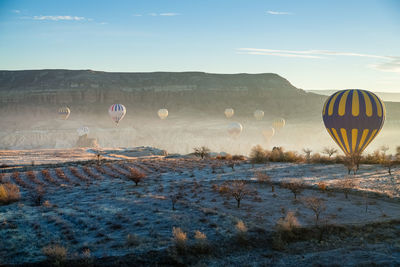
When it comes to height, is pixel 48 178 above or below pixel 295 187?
below

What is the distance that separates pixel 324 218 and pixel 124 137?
74.2m

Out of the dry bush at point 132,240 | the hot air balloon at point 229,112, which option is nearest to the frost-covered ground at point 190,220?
the dry bush at point 132,240

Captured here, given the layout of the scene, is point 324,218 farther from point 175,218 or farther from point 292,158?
point 292,158

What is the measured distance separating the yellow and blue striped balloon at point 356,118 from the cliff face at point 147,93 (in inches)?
3538

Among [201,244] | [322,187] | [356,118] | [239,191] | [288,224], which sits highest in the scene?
[356,118]

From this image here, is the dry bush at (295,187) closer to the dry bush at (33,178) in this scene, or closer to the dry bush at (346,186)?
the dry bush at (346,186)

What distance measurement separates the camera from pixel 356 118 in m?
23.0

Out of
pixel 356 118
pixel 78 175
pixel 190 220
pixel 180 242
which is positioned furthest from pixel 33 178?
pixel 356 118

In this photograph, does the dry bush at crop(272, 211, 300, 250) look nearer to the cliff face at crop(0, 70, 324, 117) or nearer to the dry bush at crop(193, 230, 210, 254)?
the dry bush at crop(193, 230, 210, 254)

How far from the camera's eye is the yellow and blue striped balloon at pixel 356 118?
75.2 feet

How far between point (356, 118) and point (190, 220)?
15.7 meters

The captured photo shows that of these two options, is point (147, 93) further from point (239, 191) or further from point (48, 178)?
point (239, 191)

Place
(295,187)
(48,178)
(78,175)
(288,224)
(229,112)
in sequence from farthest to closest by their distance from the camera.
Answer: (229,112) < (78,175) < (48,178) < (295,187) < (288,224)

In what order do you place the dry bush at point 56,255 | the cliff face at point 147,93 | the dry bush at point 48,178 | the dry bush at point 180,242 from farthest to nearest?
the cliff face at point 147,93, the dry bush at point 48,178, the dry bush at point 180,242, the dry bush at point 56,255
